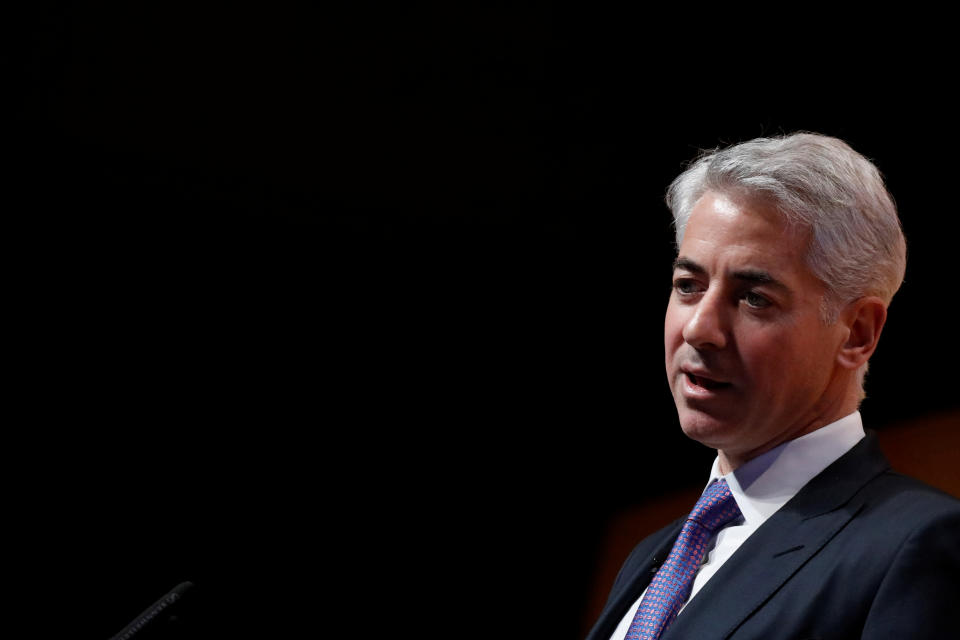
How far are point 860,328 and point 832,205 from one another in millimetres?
191

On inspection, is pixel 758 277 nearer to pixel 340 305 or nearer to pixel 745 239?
pixel 745 239

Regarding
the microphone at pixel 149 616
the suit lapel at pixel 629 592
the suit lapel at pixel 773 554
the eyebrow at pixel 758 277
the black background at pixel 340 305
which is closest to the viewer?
the microphone at pixel 149 616

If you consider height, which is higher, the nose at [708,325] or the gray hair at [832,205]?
the gray hair at [832,205]

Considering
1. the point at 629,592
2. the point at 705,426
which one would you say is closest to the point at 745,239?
the point at 705,426

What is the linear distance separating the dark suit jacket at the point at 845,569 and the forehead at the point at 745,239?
30 centimetres

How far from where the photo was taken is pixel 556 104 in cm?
363

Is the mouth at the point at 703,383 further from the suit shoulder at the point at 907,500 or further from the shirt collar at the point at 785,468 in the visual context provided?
the suit shoulder at the point at 907,500

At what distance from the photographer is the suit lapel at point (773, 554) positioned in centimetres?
127

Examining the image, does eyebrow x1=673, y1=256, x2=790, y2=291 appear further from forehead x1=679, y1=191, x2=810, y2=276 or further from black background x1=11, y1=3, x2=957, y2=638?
black background x1=11, y1=3, x2=957, y2=638

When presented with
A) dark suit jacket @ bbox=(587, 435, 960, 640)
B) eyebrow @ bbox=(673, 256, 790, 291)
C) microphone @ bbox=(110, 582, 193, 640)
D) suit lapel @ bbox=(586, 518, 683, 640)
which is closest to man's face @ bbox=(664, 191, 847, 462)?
eyebrow @ bbox=(673, 256, 790, 291)

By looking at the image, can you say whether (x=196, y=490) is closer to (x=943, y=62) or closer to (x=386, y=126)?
(x=386, y=126)

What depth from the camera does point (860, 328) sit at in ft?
4.85

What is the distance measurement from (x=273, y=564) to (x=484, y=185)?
1.52 meters

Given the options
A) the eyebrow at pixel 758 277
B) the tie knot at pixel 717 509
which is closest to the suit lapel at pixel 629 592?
the tie knot at pixel 717 509
